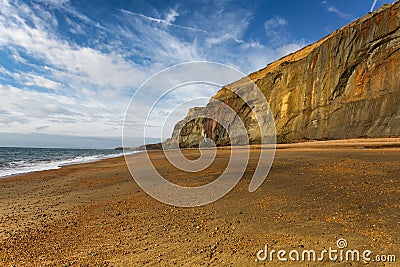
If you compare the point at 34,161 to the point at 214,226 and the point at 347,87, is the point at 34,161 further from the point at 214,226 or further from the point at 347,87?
the point at 347,87

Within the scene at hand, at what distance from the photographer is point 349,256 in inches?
107

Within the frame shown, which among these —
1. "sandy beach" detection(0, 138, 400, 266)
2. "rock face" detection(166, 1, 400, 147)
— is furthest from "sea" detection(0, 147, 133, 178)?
"rock face" detection(166, 1, 400, 147)

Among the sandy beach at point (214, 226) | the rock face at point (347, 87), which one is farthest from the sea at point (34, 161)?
the rock face at point (347, 87)

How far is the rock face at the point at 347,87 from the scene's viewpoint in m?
21.1

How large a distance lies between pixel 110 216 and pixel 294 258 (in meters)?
3.79

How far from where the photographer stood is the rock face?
21125mm

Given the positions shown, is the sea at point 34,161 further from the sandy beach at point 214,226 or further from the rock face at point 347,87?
the rock face at point 347,87

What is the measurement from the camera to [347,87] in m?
25.3

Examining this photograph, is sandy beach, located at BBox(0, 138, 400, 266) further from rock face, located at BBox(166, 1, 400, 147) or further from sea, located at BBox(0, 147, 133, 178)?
rock face, located at BBox(166, 1, 400, 147)

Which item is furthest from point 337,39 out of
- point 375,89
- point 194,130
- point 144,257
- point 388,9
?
point 194,130

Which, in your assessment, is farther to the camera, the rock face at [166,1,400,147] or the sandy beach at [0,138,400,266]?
the rock face at [166,1,400,147]

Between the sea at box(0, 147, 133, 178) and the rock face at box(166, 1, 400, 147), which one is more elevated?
the rock face at box(166, 1, 400, 147)

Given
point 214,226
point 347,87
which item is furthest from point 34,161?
point 347,87

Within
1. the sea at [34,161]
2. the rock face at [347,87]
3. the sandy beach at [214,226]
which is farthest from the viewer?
the rock face at [347,87]
